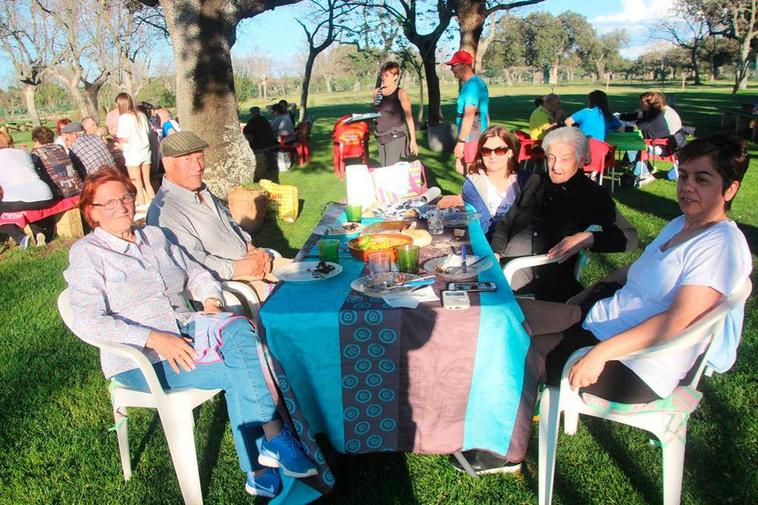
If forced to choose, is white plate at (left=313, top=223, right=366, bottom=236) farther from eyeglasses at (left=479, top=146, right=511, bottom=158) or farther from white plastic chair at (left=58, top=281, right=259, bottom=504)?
white plastic chair at (left=58, top=281, right=259, bottom=504)

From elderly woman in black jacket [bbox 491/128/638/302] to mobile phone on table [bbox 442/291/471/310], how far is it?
3.75 ft

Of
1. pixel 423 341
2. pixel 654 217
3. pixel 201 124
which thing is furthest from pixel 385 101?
pixel 423 341

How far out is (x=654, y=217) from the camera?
6.32 meters

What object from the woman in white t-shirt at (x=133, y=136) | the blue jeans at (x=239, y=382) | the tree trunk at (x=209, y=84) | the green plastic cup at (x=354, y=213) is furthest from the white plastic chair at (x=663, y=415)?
the woman in white t-shirt at (x=133, y=136)

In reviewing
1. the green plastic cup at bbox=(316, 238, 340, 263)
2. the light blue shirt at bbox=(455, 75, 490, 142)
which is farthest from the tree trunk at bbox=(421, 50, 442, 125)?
the green plastic cup at bbox=(316, 238, 340, 263)

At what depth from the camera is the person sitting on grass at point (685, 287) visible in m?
1.77

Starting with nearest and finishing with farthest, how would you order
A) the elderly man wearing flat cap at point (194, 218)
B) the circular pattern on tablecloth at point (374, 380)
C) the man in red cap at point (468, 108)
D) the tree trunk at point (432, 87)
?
1. the circular pattern on tablecloth at point (374, 380)
2. the elderly man wearing flat cap at point (194, 218)
3. the man in red cap at point (468, 108)
4. the tree trunk at point (432, 87)

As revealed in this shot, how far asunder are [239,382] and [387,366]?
0.67 meters

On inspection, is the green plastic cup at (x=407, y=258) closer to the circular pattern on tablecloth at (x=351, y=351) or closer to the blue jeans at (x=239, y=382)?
the circular pattern on tablecloth at (x=351, y=351)

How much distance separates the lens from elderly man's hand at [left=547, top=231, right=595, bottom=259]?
9.34ft

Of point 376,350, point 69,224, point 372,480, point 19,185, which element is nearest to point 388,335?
point 376,350

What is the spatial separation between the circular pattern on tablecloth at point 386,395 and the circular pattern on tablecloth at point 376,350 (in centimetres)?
15

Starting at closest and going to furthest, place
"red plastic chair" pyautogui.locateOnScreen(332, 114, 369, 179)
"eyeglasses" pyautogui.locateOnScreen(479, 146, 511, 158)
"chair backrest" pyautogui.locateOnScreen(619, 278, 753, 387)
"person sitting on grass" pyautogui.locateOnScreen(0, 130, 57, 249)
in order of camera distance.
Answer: "chair backrest" pyautogui.locateOnScreen(619, 278, 753, 387) → "eyeglasses" pyautogui.locateOnScreen(479, 146, 511, 158) → "person sitting on grass" pyautogui.locateOnScreen(0, 130, 57, 249) → "red plastic chair" pyautogui.locateOnScreen(332, 114, 369, 179)

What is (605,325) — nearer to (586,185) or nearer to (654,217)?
(586,185)
